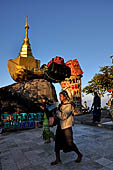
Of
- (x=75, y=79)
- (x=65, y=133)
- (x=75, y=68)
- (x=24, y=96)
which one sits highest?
(x=75, y=68)

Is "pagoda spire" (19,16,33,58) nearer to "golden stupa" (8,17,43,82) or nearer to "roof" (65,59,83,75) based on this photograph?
"golden stupa" (8,17,43,82)

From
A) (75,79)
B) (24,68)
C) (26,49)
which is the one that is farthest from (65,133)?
(75,79)

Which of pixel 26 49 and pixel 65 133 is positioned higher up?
pixel 26 49

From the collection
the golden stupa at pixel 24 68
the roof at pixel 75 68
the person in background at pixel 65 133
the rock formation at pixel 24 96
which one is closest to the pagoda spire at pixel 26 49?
the golden stupa at pixel 24 68

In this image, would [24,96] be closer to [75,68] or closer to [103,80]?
[103,80]

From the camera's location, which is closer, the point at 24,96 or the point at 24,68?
the point at 24,96

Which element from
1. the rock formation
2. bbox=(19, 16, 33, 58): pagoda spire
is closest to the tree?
the rock formation

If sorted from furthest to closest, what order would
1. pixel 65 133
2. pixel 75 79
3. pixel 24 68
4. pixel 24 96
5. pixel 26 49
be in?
pixel 75 79 < pixel 26 49 < pixel 24 68 < pixel 24 96 < pixel 65 133

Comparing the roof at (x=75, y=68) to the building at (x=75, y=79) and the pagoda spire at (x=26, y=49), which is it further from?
the pagoda spire at (x=26, y=49)

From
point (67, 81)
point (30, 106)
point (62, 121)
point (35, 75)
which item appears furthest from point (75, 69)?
point (62, 121)

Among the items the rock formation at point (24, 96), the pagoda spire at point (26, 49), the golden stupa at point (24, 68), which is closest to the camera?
the rock formation at point (24, 96)

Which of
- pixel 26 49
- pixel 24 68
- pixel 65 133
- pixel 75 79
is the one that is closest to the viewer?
pixel 65 133

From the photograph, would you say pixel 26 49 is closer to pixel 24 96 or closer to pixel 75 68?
pixel 75 68

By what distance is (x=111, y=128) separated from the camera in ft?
23.9
